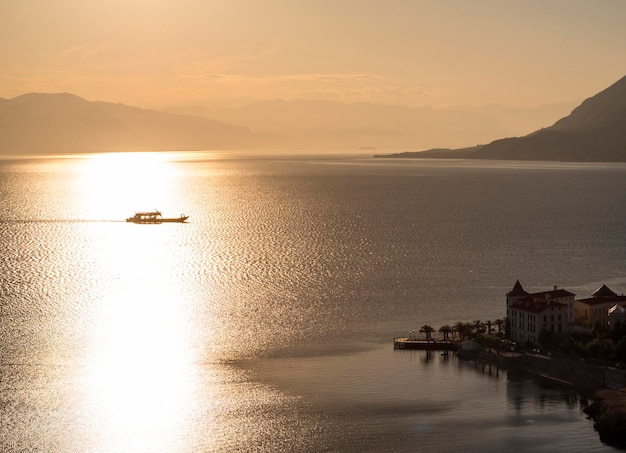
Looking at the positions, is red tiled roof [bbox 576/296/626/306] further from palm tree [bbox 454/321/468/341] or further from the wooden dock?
the wooden dock

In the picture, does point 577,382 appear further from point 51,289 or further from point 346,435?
point 51,289

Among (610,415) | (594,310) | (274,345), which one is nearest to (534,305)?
(594,310)

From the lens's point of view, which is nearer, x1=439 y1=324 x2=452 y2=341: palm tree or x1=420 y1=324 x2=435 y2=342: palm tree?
x1=420 y1=324 x2=435 y2=342: palm tree

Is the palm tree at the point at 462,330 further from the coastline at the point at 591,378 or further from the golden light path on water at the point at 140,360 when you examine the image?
the golden light path on water at the point at 140,360

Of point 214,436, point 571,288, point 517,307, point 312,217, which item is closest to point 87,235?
point 312,217

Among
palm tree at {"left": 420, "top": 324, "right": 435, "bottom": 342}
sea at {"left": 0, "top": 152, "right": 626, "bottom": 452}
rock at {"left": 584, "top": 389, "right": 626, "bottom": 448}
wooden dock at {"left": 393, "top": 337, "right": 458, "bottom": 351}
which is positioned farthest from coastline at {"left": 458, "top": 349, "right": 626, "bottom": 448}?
palm tree at {"left": 420, "top": 324, "right": 435, "bottom": 342}

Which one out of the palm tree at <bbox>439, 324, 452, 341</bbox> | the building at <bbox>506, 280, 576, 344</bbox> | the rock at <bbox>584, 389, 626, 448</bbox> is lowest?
the rock at <bbox>584, 389, 626, 448</bbox>
